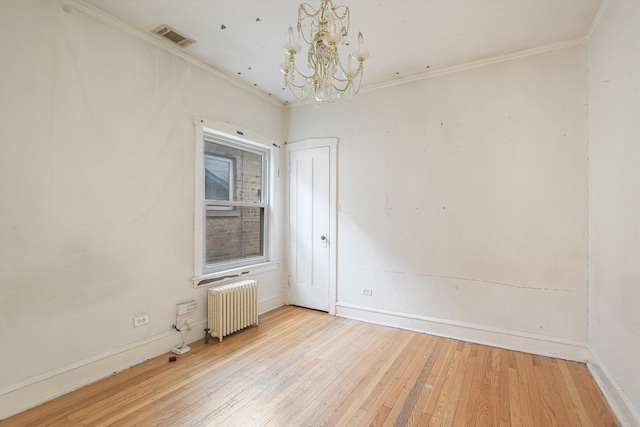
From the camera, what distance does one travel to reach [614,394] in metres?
2.05

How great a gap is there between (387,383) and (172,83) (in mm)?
3384

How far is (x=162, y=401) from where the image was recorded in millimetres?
2129

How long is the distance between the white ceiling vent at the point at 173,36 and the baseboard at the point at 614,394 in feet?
14.3

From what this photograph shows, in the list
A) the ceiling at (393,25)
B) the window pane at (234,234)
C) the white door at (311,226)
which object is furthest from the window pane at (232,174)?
the ceiling at (393,25)

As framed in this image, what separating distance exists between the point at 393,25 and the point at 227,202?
255 centimetres

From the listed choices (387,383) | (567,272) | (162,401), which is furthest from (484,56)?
(162,401)

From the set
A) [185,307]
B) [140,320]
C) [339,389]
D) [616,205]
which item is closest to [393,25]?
[616,205]

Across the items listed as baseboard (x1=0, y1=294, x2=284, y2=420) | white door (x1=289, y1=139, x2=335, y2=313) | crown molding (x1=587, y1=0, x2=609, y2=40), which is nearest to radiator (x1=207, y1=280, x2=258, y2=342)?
baseboard (x1=0, y1=294, x2=284, y2=420)

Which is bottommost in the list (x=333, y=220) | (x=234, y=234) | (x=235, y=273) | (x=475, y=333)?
(x=475, y=333)

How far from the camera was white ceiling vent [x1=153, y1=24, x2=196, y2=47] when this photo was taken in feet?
8.73

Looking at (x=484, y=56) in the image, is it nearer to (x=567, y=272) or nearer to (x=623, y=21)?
(x=623, y=21)

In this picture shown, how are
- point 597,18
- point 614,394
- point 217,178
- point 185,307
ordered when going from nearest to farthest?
point 614,394, point 597,18, point 185,307, point 217,178

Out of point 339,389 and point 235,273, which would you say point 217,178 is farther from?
point 339,389

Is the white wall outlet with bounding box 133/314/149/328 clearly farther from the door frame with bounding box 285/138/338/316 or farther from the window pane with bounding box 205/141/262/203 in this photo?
the door frame with bounding box 285/138/338/316
